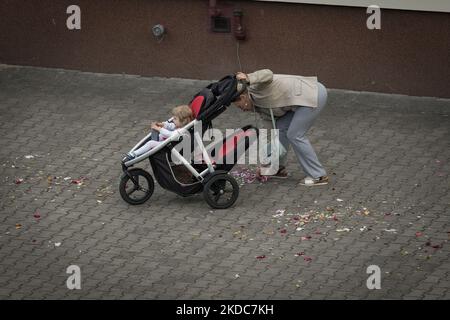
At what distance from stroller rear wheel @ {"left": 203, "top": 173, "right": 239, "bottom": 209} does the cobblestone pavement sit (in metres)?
0.09

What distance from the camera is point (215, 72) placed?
1488 cm

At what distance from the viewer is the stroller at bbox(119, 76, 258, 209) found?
11.4 m

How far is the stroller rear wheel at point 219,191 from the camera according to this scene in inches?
456

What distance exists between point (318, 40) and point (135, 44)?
245cm

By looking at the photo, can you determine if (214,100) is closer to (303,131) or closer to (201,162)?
(201,162)

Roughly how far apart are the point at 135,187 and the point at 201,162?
0.75 m

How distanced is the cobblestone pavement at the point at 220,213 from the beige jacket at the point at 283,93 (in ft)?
3.12

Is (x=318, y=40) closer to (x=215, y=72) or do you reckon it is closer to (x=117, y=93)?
(x=215, y=72)

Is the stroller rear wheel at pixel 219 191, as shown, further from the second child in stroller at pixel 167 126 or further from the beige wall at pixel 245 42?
the beige wall at pixel 245 42

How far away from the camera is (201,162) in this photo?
1167 cm

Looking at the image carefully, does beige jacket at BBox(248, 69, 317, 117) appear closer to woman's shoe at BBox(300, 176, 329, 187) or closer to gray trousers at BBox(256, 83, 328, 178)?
gray trousers at BBox(256, 83, 328, 178)

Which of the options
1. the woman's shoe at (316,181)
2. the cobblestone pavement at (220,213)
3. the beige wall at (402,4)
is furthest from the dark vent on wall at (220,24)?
the woman's shoe at (316,181)

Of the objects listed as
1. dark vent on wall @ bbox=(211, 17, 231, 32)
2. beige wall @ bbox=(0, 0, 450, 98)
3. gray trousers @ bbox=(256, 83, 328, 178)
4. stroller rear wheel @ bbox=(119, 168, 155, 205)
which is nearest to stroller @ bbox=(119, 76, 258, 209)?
stroller rear wheel @ bbox=(119, 168, 155, 205)

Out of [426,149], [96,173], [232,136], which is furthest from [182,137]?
[426,149]
